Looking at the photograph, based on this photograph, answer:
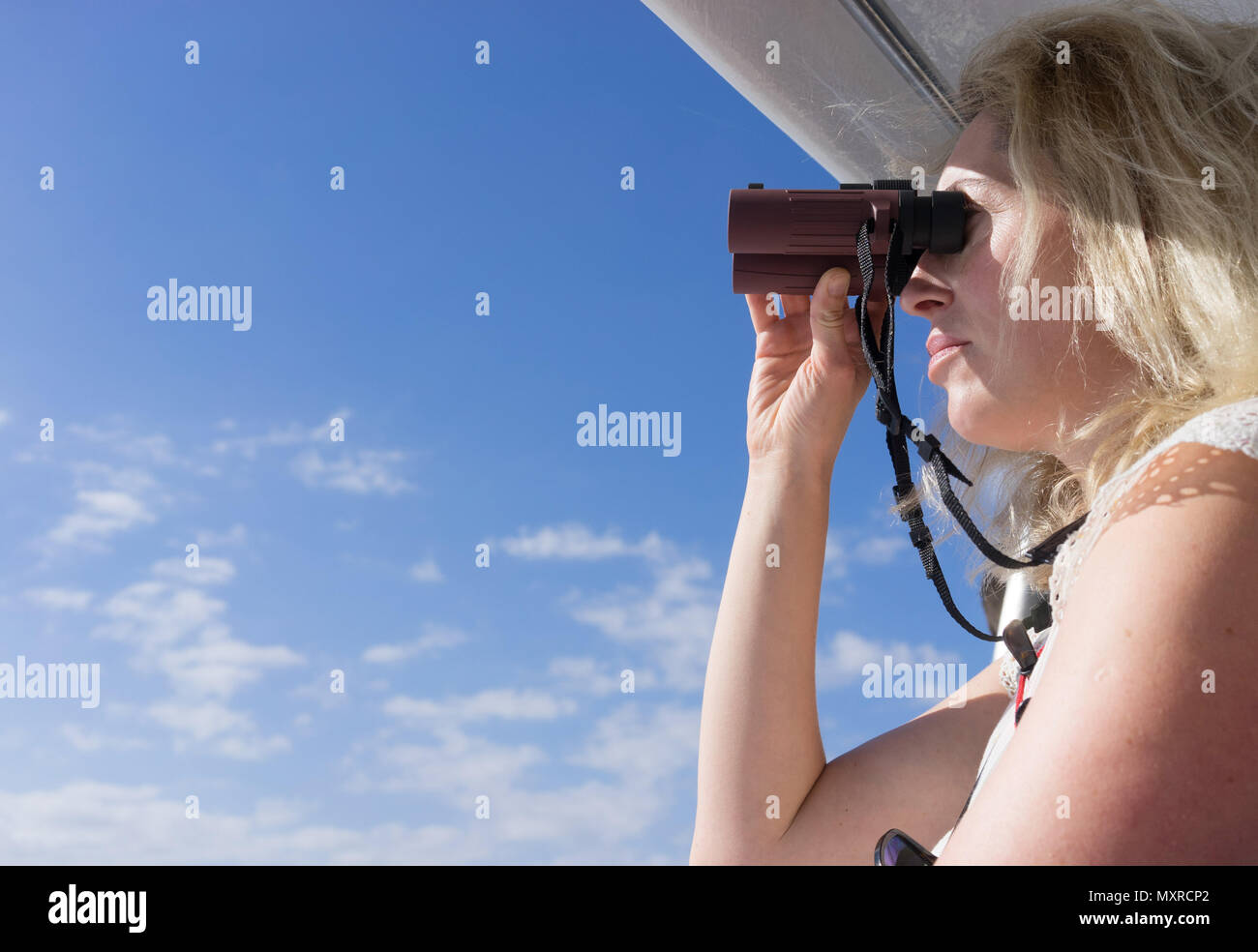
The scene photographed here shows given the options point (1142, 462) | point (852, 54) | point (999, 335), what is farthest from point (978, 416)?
point (852, 54)

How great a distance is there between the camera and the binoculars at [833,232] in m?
1.00

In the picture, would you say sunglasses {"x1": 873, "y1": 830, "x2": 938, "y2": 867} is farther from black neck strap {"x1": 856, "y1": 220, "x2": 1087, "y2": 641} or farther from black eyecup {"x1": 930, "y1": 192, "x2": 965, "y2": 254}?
black eyecup {"x1": 930, "y1": 192, "x2": 965, "y2": 254}

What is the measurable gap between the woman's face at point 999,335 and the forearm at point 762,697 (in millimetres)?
268

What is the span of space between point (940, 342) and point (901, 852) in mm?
499

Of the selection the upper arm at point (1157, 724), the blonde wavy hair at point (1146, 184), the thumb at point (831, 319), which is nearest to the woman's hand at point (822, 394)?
the thumb at point (831, 319)

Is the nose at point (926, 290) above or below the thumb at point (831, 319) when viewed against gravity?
below

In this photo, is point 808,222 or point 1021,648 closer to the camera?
point 1021,648

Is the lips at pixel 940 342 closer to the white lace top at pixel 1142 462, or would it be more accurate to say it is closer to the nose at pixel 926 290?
the nose at pixel 926 290

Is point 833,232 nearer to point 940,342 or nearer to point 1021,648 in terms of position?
point 940,342

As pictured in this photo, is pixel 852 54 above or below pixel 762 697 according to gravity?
above

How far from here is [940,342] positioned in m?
1.01

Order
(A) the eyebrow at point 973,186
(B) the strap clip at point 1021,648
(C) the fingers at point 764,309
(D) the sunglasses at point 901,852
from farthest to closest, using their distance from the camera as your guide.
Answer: (C) the fingers at point 764,309, (A) the eyebrow at point 973,186, (B) the strap clip at point 1021,648, (D) the sunglasses at point 901,852

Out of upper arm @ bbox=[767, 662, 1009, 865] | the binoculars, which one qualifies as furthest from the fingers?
upper arm @ bbox=[767, 662, 1009, 865]
